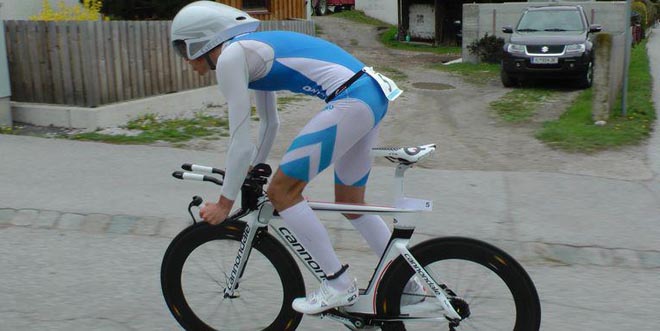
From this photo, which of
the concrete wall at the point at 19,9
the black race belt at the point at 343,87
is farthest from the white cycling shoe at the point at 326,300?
the concrete wall at the point at 19,9

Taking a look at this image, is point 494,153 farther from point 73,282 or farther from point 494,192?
point 73,282

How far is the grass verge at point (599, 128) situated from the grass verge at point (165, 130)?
437 cm

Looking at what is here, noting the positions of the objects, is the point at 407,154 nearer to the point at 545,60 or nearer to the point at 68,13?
the point at 68,13

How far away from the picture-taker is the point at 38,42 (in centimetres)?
980

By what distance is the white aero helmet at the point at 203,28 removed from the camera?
3232mm

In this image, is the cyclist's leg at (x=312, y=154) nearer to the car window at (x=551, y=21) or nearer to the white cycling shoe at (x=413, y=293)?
the white cycling shoe at (x=413, y=293)

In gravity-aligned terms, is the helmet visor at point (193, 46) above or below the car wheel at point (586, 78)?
above

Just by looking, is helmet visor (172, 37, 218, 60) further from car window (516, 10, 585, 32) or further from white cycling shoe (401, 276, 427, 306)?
car window (516, 10, 585, 32)

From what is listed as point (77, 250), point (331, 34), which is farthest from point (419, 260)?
point (331, 34)

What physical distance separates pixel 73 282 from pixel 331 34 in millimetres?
26749

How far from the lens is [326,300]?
11.4 ft

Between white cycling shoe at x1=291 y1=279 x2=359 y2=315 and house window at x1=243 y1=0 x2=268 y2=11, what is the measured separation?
1533cm

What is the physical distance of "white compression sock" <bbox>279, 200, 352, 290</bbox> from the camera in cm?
338

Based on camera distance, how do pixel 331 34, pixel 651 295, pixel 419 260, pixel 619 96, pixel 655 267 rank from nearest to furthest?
pixel 419 260 < pixel 651 295 < pixel 655 267 < pixel 619 96 < pixel 331 34
